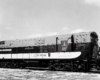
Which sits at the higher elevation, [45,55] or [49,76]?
[45,55]

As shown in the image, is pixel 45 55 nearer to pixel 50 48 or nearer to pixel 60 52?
pixel 50 48

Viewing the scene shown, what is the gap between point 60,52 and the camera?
17203 mm

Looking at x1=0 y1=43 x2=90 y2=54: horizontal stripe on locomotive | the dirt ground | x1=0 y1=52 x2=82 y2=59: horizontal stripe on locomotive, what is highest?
x1=0 y1=43 x2=90 y2=54: horizontal stripe on locomotive

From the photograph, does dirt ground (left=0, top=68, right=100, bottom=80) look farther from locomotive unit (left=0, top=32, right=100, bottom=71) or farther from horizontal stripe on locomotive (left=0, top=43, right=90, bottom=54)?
horizontal stripe on locomotive (left=0, top=43, right=90, bottom=54)

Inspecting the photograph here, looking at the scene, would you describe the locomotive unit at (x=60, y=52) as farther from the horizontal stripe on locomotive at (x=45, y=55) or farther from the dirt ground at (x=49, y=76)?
the dirt ground at (x=49, y=76)

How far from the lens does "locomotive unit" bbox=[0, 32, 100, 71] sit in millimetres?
16297

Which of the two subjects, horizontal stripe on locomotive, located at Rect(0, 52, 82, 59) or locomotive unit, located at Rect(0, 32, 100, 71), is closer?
locomotive unit, located at Rect(0, 32, 100, 71)

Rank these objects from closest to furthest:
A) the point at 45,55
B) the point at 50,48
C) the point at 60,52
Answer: the point at 60,52, the point at 50,48, the point at 45,55

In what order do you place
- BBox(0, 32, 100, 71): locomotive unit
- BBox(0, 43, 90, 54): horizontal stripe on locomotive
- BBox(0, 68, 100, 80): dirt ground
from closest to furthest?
BBox(0, 68, 100, 80): dirt ground, BBox(0, 32, 100, 71): locomotive unit, BBox(0, 43, 90, 54): horizontal stripe on locomotive

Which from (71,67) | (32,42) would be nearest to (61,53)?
(71,67)

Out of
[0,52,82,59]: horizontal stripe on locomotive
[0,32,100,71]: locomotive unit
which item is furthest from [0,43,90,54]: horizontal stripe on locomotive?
[0,52,82,59]: horizontal stripe on locomotive

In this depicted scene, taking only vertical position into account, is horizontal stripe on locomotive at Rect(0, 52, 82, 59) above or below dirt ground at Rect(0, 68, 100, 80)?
above

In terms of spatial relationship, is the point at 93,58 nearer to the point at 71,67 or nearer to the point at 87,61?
the point at 87,61

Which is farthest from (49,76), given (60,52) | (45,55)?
(45,55)
